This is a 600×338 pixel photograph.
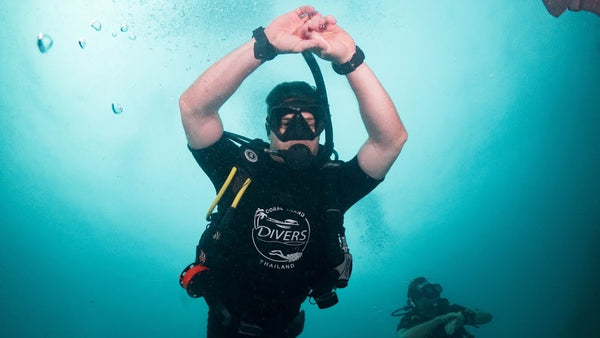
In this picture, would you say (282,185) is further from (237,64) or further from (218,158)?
(237,64)

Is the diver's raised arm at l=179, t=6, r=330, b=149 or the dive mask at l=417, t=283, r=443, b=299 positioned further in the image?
the dive mask at l=417, t=283, r=443, b=299

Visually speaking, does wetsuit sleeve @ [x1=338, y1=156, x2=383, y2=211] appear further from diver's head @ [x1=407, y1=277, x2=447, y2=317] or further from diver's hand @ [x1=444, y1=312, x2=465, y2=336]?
diver's head @ [x1=407, y1=277, x2=447, y2=317]

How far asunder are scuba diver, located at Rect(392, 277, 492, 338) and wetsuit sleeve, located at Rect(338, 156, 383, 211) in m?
6.39

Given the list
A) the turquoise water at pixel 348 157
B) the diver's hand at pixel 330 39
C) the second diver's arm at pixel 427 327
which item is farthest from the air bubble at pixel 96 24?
the second diver's arm at pixel 427 327

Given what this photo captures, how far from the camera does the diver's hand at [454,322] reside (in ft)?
23.7

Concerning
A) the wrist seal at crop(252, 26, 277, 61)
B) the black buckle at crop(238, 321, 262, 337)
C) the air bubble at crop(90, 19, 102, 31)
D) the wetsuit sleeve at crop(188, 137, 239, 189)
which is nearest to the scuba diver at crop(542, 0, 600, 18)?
the wrist seal at crop(252, 26, 277, 61)

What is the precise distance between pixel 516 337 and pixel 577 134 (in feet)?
73.6

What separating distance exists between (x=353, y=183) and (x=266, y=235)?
3.21 feet

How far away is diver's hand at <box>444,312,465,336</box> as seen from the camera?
23.7 feet

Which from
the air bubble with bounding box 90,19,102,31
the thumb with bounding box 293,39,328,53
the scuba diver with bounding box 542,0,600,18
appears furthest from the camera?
the air bubble with bounding box 90,19,102,31

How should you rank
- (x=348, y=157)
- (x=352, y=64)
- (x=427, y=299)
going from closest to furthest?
(x=352, y=64)
(x=427, y=299)
(x=348, y=157)

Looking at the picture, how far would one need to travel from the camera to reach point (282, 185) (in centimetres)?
270

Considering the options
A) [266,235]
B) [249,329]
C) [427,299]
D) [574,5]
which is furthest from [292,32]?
[427,299]

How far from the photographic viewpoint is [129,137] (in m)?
20.1
